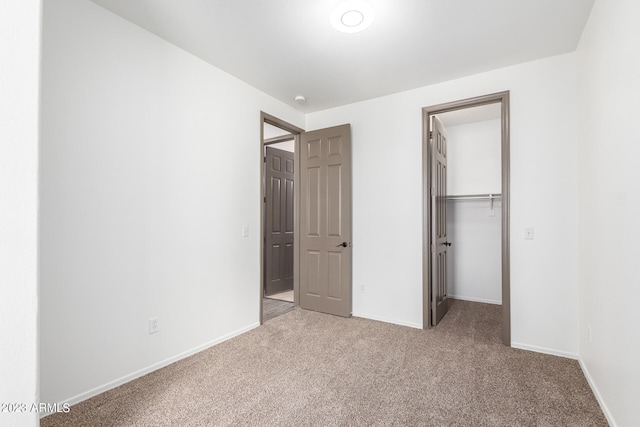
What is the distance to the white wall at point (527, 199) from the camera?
258 centimetres

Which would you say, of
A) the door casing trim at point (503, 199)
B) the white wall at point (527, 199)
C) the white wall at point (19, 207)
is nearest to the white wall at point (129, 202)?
the white wall at point (19, 207)

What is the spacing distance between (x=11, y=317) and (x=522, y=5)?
3131 millimetres

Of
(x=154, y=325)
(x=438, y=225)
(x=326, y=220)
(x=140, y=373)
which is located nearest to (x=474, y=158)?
(x=438, y=225)

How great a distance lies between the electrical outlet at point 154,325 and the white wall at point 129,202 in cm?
3

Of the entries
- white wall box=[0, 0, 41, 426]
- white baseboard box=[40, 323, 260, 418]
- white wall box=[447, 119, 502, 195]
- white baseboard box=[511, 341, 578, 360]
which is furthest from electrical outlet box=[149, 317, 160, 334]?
white wall box=[447, 119, 502, 195]

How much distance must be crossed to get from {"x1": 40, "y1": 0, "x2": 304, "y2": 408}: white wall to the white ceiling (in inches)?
11.9

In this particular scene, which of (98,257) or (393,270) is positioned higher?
(98,257)

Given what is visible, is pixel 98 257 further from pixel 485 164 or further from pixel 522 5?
pixel 485 164

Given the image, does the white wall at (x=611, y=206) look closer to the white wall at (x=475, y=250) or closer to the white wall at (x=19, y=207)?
the white wall at (x=475, y=250)

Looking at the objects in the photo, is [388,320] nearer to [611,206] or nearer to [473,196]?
[473,196]

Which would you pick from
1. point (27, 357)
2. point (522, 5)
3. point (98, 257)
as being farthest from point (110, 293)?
point (522, 5)

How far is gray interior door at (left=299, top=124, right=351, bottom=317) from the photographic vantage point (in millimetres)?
3656

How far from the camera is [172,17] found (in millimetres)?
2180

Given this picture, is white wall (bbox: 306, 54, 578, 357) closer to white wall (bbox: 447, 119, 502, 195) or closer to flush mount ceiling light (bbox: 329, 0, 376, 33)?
flush mount ceiling light (bbox: 329, 0, 376, 33)
